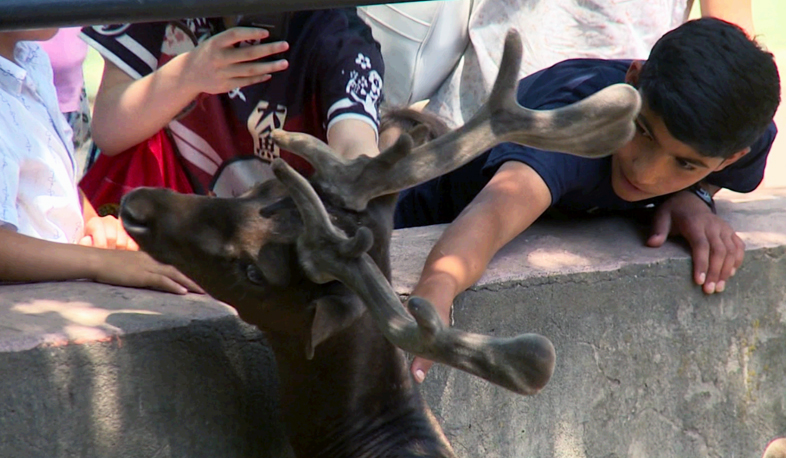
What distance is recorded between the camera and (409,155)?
1806 mm

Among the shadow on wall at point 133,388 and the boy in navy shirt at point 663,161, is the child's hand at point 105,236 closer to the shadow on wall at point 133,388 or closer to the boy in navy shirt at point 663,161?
the shadow on wall at point 133,388

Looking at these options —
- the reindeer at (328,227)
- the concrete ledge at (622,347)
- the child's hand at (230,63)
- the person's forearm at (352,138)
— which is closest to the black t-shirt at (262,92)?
the person's forearm at (352,138)

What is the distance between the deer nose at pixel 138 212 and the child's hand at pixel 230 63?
888 mm

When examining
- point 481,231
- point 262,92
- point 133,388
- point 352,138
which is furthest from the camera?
point 262,92

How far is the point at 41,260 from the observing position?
2250 millimetres

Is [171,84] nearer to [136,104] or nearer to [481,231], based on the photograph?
[136,104]

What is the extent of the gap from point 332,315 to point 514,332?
2.57 ft

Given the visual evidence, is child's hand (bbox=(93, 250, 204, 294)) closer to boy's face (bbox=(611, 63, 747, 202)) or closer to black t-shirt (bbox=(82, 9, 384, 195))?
black t-shirt (bbox=(82, 9, 384, 195))

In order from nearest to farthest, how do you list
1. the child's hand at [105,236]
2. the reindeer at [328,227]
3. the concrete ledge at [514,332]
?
the reindeer at [328,227]
the concrete ledge at [514,332]
the child's hand at [105,236]

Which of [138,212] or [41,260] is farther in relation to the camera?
[41,260]

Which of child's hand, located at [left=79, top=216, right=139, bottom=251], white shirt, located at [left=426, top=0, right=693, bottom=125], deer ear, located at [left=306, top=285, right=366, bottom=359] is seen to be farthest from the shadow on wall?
white shirt, located at [left=426, top=0, right=693, bottom=125]

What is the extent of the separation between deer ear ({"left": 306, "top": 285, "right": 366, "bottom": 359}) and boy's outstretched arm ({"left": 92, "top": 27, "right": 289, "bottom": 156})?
3.10 feet

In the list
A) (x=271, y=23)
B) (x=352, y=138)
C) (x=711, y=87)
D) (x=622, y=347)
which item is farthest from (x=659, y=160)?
(x=271, y=23)

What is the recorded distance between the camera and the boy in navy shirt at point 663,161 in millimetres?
2471
